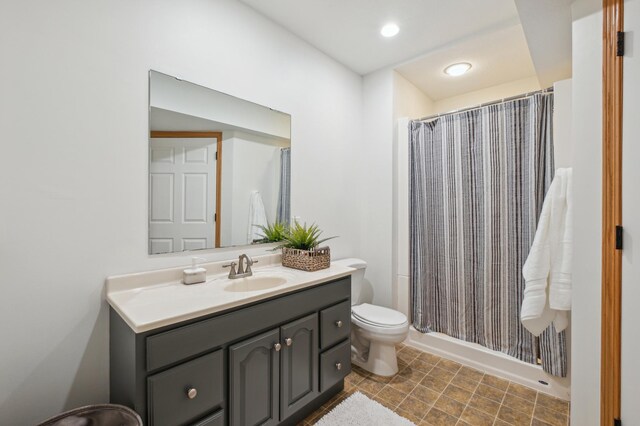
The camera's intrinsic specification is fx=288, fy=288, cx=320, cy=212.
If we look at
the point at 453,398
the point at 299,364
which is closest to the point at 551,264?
the point at 453,398

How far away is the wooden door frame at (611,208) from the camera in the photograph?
4.01ft

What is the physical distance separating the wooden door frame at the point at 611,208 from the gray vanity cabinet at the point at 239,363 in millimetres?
1294

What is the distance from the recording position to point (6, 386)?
116 cm

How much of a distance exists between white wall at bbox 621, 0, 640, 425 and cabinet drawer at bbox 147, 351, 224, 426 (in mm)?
1712

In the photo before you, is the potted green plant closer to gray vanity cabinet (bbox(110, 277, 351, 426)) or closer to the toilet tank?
gray vanity cabinet (bbox(110, 277, 351, 426))

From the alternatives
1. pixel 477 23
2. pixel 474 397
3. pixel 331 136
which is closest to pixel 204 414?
pixel 474 397

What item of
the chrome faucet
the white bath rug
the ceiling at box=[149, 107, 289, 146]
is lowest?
the white bath rug

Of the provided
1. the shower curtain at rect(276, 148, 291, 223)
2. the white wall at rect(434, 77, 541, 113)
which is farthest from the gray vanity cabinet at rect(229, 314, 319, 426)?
the white wall at rect(434, 77, 541, 113)

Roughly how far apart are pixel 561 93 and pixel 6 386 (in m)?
3.27

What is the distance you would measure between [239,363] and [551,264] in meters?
1.93

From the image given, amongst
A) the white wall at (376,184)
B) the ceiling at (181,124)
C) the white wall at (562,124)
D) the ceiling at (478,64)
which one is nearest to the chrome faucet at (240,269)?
the ceiling at (181,124)

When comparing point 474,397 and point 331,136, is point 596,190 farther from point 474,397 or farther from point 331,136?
point 331,136

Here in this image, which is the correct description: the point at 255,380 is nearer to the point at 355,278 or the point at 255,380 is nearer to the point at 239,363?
the point at 239,363

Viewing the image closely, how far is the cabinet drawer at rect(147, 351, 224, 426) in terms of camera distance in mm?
1094
